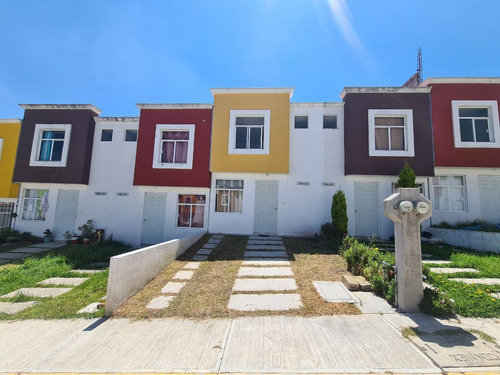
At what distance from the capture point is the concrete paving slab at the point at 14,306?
4.79 metres

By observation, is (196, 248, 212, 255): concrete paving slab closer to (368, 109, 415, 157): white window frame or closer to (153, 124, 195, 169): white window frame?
(153, 124, 195, 169): white window frame

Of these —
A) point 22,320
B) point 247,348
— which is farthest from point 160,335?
point 22,320

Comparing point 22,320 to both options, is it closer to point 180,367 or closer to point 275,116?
point 180,367

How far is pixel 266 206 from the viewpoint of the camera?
1188cm

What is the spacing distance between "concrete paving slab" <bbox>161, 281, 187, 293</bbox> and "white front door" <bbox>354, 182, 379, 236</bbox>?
28.7 ft

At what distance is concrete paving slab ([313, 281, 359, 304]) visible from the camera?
470 centimetres

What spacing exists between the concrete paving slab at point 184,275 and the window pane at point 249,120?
8.02 meters

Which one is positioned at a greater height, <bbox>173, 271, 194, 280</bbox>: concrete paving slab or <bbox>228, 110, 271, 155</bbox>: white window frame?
<bbox>228, 110, 271, 155</bbox>: white window frame

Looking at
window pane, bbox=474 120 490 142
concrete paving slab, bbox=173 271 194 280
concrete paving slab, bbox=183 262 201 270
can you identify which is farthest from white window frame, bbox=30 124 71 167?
window pane, bbox=474 120 490 142

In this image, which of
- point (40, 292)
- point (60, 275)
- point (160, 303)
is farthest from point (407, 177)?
point (60, 275)

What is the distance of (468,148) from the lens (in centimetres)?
1081

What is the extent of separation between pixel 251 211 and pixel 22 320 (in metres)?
8.74

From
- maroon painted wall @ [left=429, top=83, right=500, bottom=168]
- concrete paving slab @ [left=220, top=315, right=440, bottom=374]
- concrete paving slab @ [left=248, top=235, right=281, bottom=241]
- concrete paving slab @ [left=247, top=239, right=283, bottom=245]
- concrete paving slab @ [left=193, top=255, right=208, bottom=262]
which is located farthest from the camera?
concrete paving slab @ [left=248, top=235, right=281, bottom=241]

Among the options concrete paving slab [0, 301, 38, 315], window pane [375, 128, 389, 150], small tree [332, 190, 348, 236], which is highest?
window pane [375, 128, 389, 150]
